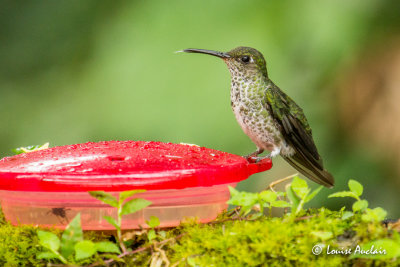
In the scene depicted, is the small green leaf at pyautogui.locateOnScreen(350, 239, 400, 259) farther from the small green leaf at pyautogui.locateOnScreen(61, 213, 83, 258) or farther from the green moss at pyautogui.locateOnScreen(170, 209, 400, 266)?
the small green leaf at pyautogui.locateOnScreen(61, 213, 83, 258)

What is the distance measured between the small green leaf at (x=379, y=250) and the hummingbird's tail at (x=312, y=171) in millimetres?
1359

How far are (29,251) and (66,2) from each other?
228 cm

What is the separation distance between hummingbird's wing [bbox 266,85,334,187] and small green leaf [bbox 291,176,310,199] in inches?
46.1

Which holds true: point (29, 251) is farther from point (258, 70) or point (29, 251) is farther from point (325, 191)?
point (325, 191)

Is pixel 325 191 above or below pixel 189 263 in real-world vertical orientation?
below

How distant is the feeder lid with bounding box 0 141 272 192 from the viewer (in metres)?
1.37

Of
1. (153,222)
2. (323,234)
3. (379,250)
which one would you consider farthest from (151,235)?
(379,250)

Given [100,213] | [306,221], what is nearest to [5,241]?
[100,213]

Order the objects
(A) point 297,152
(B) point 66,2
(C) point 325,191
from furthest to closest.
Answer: (B) point 66,2
(C) point 325,191
(A) point 297,152

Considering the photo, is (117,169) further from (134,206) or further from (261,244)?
(261,244)

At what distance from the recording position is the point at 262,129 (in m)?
2.61

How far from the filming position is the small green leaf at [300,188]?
53.1 inches

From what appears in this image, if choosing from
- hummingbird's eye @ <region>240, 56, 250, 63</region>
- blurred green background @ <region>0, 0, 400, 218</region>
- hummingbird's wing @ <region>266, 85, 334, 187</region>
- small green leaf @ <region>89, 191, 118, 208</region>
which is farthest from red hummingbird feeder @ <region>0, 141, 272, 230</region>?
blurred green background @ <region>0, 0, 400, 218</region>

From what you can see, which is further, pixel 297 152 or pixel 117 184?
pixel 297 152
